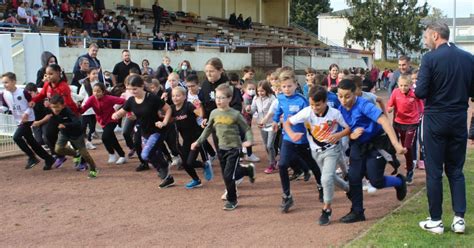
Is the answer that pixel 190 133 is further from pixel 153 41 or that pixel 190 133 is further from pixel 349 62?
pixel 349 62

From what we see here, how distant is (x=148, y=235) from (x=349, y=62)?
126ft

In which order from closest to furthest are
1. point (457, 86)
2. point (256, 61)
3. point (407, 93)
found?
point (457, 86), point (407, 93), point (256, 61)

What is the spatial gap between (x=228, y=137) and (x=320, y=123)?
1.24 m

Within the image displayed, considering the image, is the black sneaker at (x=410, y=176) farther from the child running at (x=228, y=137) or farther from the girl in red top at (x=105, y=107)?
Result: the girl in red top at (x=105, y=107)

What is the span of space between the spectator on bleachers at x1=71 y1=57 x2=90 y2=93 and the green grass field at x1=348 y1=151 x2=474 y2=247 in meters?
7.63

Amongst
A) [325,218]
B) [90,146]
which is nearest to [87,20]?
[90,146]

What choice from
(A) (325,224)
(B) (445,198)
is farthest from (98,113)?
(B) (445,198)

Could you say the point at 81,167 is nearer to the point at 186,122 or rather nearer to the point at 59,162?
the point at 59,162

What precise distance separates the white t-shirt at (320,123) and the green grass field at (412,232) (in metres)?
1.09

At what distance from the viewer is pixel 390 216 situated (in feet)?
20.2

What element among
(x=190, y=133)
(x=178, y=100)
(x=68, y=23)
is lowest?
(x=190, y=133)

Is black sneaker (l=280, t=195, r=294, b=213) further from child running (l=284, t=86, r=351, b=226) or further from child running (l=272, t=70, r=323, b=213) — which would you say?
child running (l=284, t=86, r=351, b=226)

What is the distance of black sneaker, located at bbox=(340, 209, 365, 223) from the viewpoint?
19.8ft

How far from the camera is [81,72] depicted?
39.2 ft
